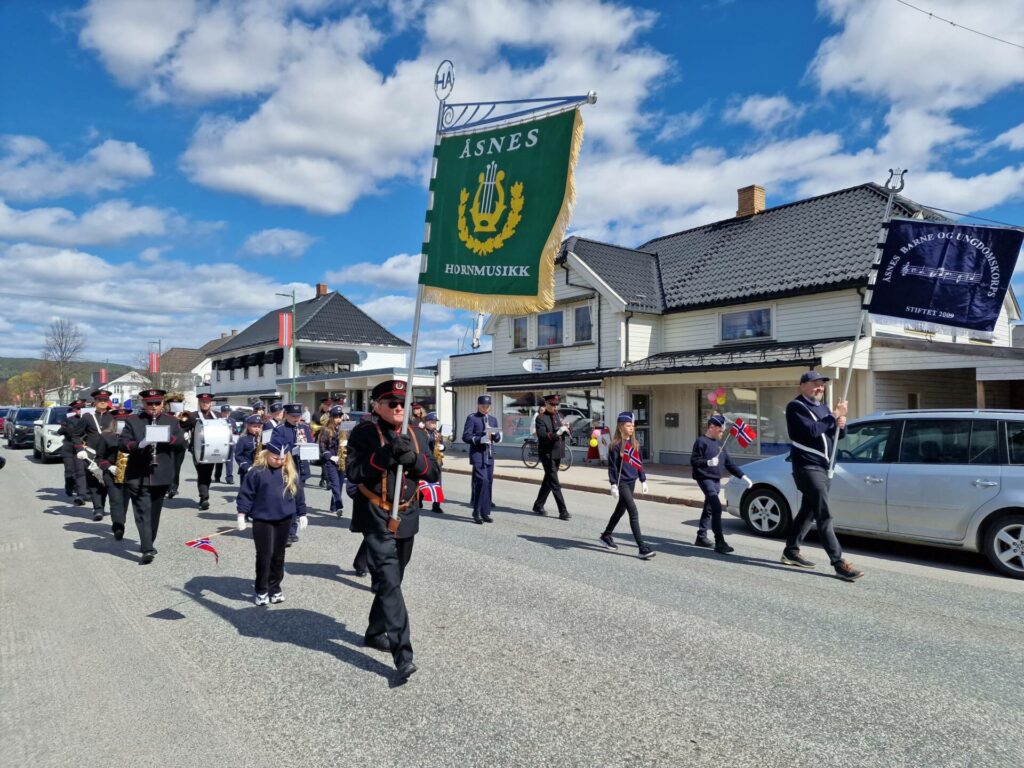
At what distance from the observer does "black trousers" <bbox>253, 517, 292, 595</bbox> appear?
5707 millimetres

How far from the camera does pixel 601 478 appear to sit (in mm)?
16453

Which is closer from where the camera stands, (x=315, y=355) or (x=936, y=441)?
(x=936, y=441)

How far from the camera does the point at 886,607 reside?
5.79m

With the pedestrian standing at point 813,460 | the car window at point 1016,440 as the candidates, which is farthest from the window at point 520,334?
the car window at point 1016,440

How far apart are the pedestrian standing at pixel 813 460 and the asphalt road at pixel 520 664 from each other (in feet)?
1.28

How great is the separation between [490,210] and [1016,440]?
6131mm

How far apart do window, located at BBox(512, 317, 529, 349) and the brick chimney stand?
8322 mm

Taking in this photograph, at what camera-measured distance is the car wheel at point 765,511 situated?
891 cm

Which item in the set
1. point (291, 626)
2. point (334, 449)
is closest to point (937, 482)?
point (291, 626)

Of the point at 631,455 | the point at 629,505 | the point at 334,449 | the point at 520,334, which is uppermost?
the point at 520,334

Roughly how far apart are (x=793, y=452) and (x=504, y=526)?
4191mm

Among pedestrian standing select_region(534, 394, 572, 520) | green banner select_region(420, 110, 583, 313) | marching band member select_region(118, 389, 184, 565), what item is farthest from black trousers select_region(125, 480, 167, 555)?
pedestrian standing select_region(534, 394, 572, 520)

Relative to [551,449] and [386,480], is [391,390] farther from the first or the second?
[551,449]

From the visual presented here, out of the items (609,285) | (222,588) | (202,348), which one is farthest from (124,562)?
(202,348)
